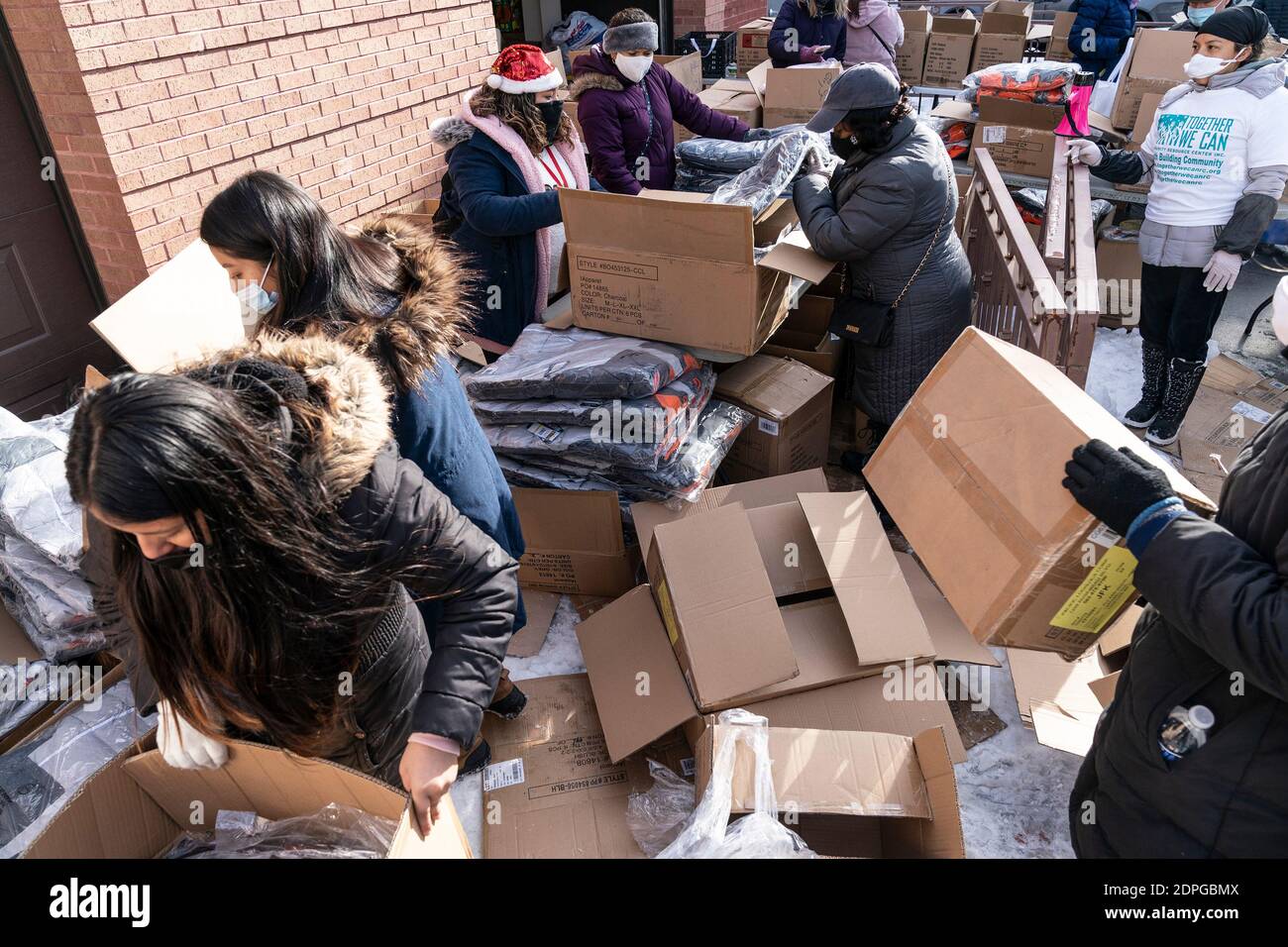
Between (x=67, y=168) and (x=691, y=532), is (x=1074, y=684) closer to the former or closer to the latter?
(x=691, y=532)

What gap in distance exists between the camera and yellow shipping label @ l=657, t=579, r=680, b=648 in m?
2.32

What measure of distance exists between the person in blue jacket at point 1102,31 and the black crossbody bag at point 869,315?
15.5ft

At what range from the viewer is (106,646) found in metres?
2.58

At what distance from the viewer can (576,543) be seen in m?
2.88

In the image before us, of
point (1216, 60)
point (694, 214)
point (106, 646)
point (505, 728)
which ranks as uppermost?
point (1216, 60)

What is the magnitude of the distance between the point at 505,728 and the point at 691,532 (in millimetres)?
828

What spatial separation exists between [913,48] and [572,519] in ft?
20.1

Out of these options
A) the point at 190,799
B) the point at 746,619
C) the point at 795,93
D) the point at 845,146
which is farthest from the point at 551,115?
the point at 190,799

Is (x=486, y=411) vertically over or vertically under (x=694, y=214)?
under

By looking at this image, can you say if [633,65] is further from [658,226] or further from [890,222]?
[890,222]

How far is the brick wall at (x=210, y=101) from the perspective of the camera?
3096mm

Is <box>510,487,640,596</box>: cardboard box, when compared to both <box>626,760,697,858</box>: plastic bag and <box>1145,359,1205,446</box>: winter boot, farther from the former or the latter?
<box>1145,359,1205,446</box>: winter boot
